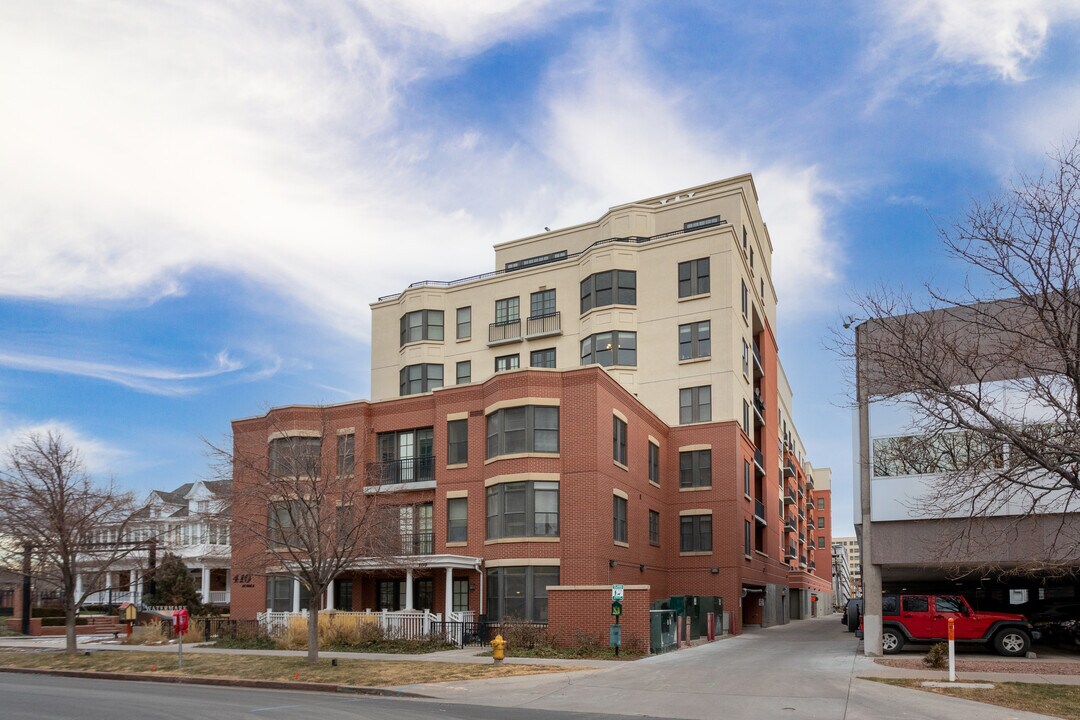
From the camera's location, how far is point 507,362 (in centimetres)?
4709

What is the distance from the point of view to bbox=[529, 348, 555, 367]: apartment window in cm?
4609

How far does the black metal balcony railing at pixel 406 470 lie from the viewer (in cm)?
3717

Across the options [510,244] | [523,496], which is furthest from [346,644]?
[510,244]

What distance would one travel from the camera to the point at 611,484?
34406 millimetres

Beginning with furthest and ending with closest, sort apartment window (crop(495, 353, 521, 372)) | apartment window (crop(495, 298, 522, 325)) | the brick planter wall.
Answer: apartment window (crop(495, 298, 522, 325))
apartment window (crop(495, 353, 521, 372))
the brick planter wall

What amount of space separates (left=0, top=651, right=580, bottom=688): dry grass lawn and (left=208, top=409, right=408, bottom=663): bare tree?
1.37 meters

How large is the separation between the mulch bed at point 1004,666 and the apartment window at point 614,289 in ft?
75.8

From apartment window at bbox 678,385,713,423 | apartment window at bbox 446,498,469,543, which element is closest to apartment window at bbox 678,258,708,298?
apartment window at bbox 678,385,713,423

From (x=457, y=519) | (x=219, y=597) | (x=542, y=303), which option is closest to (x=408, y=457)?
(x=457, y=519)

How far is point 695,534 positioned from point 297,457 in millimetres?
20269

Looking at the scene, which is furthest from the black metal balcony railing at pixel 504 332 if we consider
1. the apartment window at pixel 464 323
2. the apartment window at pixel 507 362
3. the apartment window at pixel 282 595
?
the apartment window at pixel 282 595

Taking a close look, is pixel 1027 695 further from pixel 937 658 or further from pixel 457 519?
pixel 457 519

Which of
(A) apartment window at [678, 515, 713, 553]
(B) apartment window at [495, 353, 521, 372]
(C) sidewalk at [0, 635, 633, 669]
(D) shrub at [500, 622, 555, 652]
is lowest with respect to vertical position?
(C) sidewalk at [0, 635, 633, 669]

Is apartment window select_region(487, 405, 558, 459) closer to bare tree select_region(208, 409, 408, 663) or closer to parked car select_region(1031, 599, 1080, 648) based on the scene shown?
bare tree select_region(208, 409, 408, 663)
